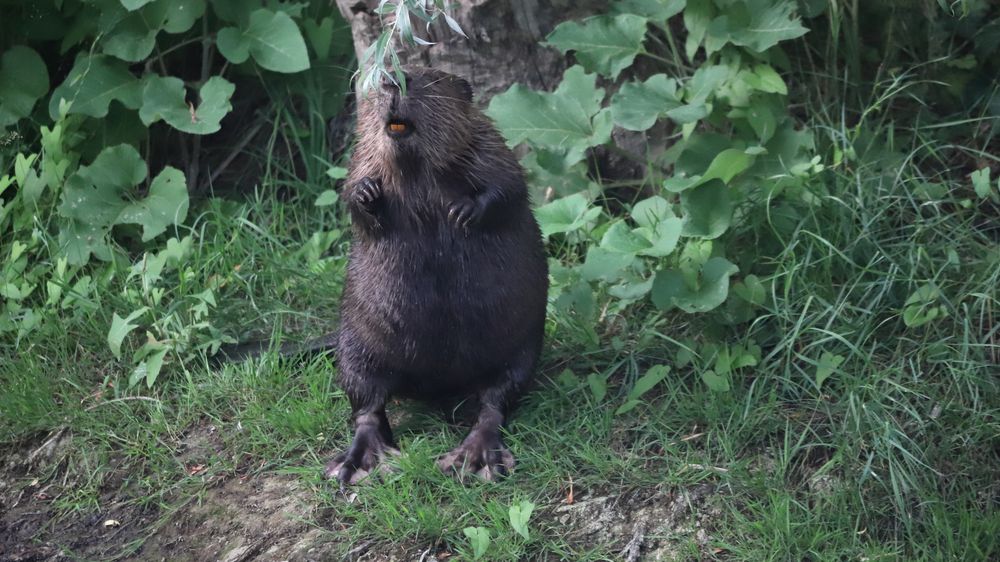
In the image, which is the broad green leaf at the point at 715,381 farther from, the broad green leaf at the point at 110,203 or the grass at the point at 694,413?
the broad green leaf at the point at 110,203

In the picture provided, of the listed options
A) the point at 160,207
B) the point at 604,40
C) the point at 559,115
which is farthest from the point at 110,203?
the point at 604,40

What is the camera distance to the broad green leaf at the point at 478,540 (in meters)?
2.95

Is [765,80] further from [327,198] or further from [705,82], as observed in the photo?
[327,198]

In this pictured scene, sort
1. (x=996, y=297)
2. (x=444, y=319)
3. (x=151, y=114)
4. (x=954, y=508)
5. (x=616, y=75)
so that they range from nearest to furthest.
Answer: (x=954, y=508), (x=444, y=319), (x=996, y=297), (x=616, y=75), (x=151, y=114)

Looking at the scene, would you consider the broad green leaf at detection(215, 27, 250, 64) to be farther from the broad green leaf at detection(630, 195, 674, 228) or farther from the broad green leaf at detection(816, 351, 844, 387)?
the broad green leaf at detection(816, 351, 844, 387)

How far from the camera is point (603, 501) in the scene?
3.19 m

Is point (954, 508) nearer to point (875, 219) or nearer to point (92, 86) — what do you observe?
point (875, 219)

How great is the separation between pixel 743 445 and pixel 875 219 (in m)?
0.92

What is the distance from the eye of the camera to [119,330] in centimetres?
387

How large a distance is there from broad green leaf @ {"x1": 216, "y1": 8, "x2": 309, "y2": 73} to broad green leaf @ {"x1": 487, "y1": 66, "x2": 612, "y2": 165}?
83cm

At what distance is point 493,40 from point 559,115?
16.9 inches

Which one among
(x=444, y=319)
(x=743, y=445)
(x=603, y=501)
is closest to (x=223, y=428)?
(x=444, y=319)

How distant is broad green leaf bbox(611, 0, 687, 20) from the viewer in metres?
4.05

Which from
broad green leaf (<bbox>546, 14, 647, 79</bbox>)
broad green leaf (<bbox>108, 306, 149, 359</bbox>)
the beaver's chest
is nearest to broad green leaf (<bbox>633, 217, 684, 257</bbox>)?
the beaver's chest
